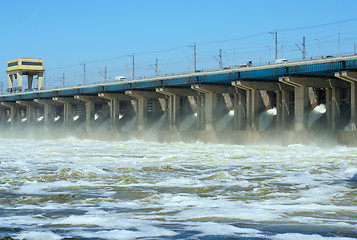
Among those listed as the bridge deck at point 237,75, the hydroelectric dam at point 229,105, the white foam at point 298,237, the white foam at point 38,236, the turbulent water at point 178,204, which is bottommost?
the white foam at point 38,236

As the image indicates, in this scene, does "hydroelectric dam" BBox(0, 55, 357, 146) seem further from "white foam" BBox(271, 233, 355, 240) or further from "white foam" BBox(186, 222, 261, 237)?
"white foam" BBox(271, 233, 355, 240)

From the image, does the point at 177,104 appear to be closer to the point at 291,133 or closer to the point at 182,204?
the point at 291,133

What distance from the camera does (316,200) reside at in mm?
18422

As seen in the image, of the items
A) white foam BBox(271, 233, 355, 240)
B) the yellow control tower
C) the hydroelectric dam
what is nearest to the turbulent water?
white foam BBox(271, 233, 355, 240)

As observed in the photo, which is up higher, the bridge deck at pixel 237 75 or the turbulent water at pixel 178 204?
the bridge deck at pixel 237 75

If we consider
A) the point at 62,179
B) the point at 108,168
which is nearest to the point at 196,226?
the point at 62,179

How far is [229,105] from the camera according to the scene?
269 ft

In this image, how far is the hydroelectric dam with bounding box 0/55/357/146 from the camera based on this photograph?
62250 millimetres

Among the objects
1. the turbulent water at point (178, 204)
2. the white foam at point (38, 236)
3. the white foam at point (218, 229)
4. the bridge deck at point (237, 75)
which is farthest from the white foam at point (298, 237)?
the bridge deck at point (237, 75)

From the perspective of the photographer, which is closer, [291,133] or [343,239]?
[343,239]

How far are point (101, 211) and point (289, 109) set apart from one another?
190ft

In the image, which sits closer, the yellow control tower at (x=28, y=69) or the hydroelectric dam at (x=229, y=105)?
the hydroelectric dam at (x=229, y=105)

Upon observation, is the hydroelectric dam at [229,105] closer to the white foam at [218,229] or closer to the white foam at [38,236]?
the white foam at [218,229]

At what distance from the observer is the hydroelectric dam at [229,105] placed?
204 ft
